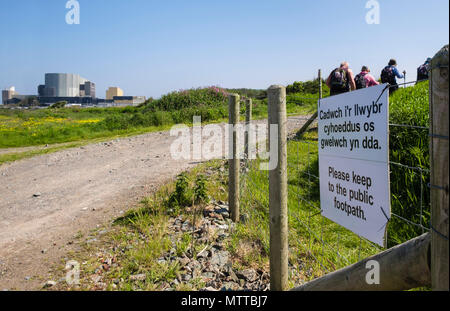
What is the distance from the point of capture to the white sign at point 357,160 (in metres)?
1.73

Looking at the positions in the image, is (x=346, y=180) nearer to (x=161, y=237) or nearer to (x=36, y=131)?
(x=161, y=237)

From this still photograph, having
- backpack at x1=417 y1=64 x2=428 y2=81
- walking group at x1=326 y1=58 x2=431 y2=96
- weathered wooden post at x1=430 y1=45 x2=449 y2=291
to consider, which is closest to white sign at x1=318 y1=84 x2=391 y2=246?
A: weathered wooden post at x1=430 y1=45 x2=449 y2=291

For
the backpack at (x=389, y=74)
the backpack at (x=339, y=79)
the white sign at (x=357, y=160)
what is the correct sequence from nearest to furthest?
1. the white sign at (x=357, y=160)
2. the backpack at (x=339, y=79)
3. the backpack at (x=389, y=74)

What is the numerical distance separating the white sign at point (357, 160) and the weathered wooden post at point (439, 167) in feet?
1.75

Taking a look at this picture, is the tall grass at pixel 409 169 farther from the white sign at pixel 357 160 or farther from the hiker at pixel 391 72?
the hiker at pixel 391 72

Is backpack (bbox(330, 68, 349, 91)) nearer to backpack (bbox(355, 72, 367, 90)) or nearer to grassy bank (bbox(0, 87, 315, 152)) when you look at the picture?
backpack (bbox(355, 72, 367, 90))

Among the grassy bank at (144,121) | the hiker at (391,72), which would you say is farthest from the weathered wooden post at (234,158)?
the grassy bank at (144,121)

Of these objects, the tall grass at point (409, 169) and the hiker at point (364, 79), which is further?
the hiker at point (364, 79)

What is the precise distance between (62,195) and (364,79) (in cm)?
828

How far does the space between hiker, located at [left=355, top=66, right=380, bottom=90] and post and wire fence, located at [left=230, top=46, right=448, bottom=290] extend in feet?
11.9

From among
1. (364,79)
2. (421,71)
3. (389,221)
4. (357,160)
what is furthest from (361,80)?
(389,221)
